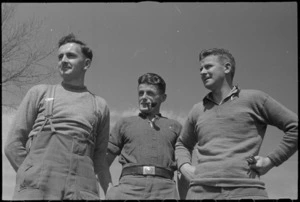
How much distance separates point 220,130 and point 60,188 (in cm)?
129

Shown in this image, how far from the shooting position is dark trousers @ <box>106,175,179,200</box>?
3166mm

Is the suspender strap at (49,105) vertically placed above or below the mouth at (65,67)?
below

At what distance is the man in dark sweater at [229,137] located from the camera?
110 inches

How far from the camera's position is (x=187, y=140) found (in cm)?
333

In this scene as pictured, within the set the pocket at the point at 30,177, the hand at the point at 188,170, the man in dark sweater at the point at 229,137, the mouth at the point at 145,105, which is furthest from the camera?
the mouth at the point at 145,105

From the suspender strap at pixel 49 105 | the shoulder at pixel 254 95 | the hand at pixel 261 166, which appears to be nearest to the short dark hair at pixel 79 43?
the suspender strap at pixel 49 105

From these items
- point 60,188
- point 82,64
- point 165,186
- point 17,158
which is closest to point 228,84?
point 165,186

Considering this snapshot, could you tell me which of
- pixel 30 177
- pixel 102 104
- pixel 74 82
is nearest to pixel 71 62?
pixel 74 82

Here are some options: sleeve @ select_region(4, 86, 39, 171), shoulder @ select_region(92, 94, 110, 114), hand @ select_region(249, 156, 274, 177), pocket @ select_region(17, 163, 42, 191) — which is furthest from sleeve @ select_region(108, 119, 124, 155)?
hand @ select_region(249, 156, 274, 177)

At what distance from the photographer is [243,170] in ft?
9.13

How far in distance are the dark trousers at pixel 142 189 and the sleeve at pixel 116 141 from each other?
1.24ft

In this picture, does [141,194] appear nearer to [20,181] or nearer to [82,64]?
[20,181]

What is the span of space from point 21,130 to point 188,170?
137 cm

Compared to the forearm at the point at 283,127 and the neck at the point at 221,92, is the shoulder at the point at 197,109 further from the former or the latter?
the forearm at the point at 283,127
